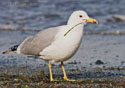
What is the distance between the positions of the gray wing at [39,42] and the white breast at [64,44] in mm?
120

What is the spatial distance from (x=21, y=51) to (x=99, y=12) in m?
8.98

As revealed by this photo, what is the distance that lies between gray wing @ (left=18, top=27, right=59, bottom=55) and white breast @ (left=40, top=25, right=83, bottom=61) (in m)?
0.12

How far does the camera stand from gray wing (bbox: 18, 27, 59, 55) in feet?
21.2

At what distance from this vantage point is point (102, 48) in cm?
1014

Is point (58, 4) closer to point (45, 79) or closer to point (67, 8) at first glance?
point (67, 8)

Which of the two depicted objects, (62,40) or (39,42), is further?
(39,42)

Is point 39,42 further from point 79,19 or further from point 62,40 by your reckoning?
point 79,19

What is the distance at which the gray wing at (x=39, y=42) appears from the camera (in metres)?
6.46

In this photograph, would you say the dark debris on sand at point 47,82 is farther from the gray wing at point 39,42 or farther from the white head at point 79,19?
the white head at point 79,19

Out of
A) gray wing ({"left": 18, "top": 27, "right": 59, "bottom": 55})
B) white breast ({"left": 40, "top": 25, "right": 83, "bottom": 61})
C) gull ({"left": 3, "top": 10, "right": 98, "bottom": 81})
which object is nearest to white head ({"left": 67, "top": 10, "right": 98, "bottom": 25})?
gull ({"left": 3, "top": 10, "right": 98, "bottom": 81})

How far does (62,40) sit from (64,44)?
0.08 metres

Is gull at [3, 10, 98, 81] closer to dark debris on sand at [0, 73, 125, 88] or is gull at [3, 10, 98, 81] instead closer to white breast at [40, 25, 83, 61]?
white breast at [40, 25, 83, 61]

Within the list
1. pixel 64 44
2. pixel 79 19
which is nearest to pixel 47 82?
pixel 64 44

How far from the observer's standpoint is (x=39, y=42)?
6.65 metres
